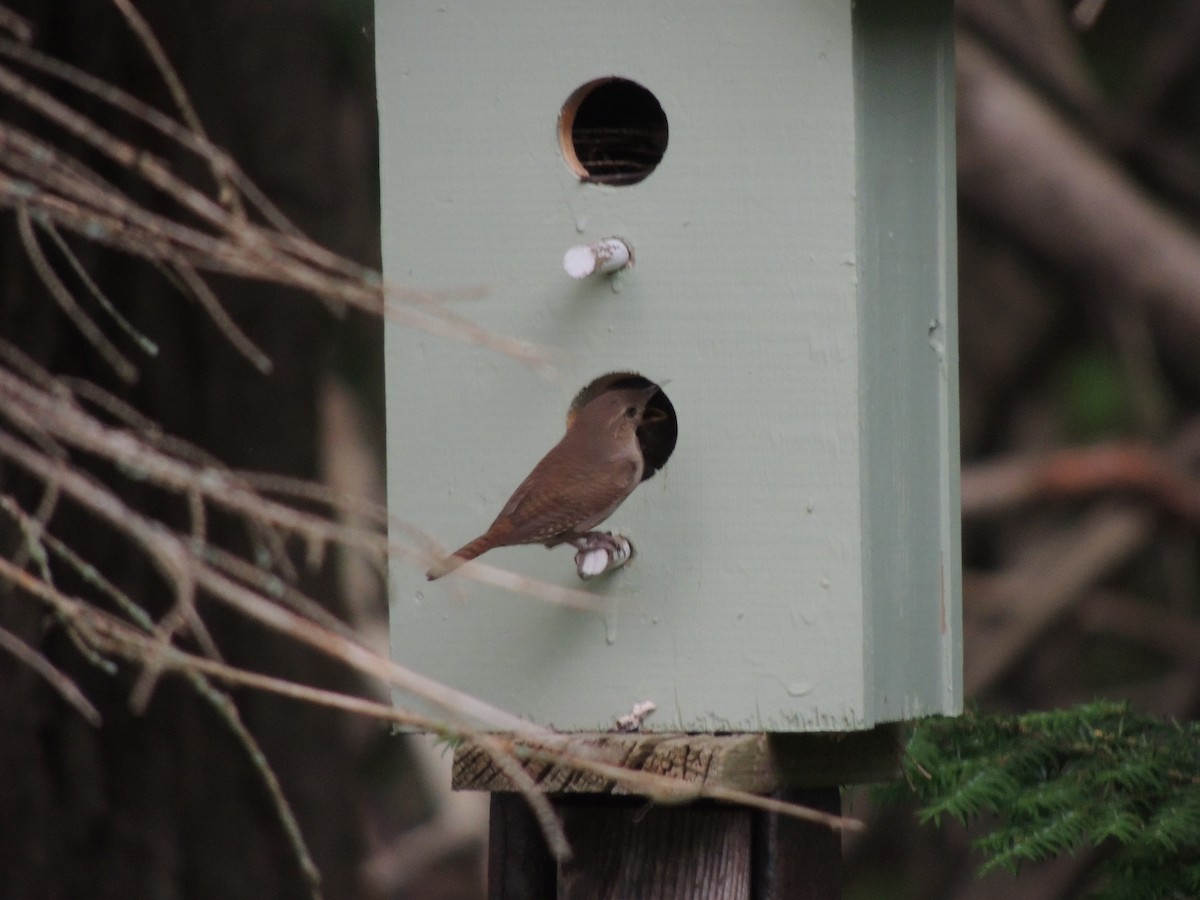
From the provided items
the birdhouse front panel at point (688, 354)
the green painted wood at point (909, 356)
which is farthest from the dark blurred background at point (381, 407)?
the birdhouse front panel at point (688, 354)

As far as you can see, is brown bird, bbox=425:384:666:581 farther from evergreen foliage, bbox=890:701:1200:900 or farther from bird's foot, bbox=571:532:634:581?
evergreen foliage, bbox=890:701:1200:900

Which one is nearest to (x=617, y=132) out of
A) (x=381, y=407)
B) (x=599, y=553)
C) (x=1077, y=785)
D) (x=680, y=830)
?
(x=599, y=553)

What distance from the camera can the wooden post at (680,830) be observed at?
243cm

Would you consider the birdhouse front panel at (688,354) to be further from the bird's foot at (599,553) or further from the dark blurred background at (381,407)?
the dark blurred background at (381,407)

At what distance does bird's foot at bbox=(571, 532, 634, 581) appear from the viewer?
248cm

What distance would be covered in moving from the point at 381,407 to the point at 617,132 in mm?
4717

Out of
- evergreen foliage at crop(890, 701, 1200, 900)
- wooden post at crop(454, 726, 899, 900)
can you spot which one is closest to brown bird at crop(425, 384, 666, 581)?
wooden post at crop(454, 726, 899, 900)

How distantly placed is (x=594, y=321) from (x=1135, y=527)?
3711 mm

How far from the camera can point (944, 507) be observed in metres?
2.70

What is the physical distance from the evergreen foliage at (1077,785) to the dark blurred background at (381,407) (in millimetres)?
199

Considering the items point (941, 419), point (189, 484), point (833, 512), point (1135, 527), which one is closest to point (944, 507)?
point (941, 419)

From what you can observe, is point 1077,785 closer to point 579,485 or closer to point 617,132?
point 579,485

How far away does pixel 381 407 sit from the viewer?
7.33 metres

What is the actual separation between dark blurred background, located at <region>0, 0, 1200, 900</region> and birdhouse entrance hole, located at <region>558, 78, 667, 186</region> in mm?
786
